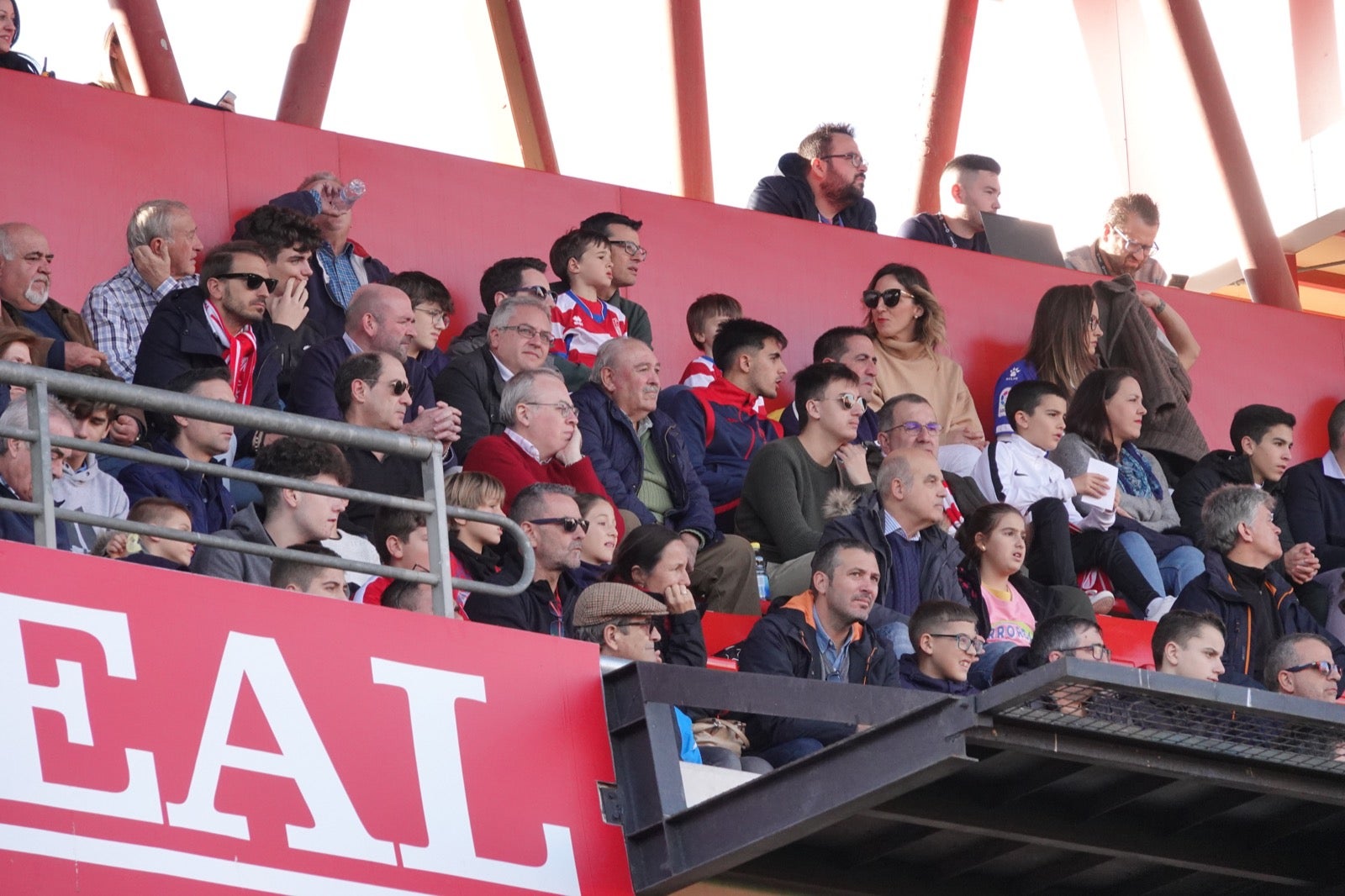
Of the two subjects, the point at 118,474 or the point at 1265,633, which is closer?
the point at 118,474

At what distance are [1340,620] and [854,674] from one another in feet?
10.2

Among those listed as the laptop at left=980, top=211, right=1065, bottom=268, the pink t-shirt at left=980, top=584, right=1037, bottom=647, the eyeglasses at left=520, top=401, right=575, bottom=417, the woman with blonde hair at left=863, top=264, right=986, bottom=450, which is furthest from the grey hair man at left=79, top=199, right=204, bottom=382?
the laptop at left=980, top=211, right=1065, bottom=268

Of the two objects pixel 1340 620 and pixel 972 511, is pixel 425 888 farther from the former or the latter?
pixel 1340 620

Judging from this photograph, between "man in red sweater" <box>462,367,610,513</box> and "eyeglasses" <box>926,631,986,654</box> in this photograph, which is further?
"man in red sweater" <box>462,367,610,513</box>

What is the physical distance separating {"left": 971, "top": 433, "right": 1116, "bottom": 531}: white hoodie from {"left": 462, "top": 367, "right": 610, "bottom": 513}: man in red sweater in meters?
2.22

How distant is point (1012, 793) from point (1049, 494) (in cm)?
349

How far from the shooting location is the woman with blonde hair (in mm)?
10039

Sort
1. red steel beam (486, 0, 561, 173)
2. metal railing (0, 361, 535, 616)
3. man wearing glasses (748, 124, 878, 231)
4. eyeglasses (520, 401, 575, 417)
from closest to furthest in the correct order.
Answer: metal railing (0, 361, 535, 616) → eyeglasses (520, 401, 575, 417) → man wearing glasses (748, 124, 878, 231) → red steel beam (486, 0, 561, 173)

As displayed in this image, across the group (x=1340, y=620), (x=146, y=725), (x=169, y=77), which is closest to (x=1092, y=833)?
(x=146, y=725)

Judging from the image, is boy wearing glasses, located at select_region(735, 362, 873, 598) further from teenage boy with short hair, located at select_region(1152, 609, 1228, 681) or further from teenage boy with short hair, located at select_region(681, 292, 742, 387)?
teenage boy with short hair, located at select_region(1152, 609, 1228, 681)

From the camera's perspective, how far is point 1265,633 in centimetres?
851

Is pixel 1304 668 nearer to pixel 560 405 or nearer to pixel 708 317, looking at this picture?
pixel 560 405

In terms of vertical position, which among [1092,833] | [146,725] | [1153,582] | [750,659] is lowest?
[1092,833]

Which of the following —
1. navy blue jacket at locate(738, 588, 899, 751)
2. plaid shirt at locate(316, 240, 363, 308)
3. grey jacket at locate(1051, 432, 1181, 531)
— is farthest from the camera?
grey jacket at locate(1051, 432, 1181, 531)
